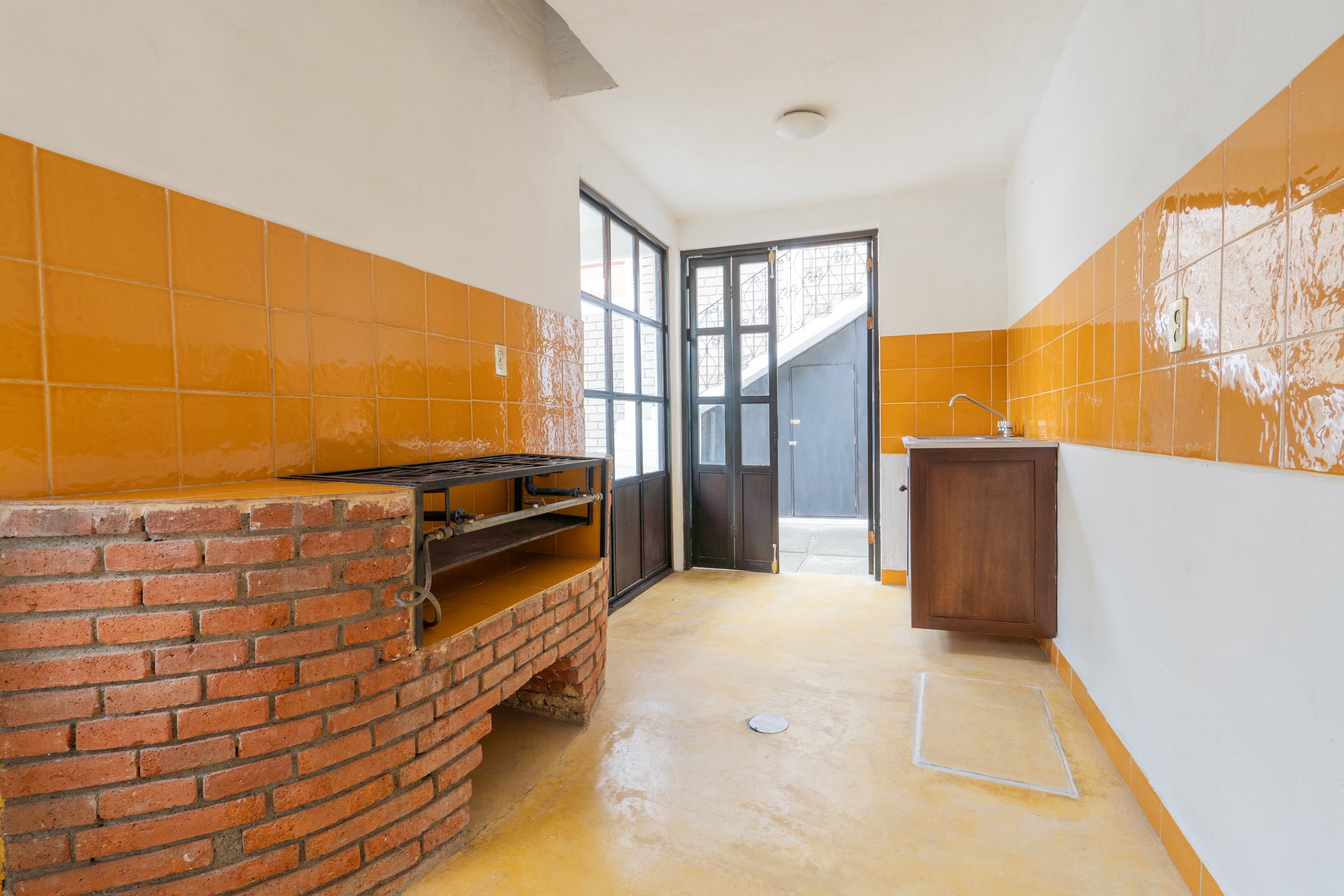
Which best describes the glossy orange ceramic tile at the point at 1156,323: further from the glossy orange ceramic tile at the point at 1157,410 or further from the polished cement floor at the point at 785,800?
the polished cement floor at the point at 785,800

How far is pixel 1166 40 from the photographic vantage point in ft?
5.14

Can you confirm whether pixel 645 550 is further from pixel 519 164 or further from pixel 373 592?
pixel 373 592

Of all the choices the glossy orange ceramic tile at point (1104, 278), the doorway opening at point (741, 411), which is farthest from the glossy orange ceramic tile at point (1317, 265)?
the doorway opening at point (741, 411)

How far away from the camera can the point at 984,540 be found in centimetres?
273

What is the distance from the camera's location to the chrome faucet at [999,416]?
330 centimetres

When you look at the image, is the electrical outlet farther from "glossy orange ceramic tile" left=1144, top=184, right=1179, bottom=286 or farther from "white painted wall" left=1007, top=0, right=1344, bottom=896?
"white painted wall" left=1007, top=0, right=1344, bottom=896

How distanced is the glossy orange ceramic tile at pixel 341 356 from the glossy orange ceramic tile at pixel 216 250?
17cm

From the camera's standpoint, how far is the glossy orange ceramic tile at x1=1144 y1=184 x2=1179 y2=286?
59.3 inches

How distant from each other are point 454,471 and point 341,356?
495 mm

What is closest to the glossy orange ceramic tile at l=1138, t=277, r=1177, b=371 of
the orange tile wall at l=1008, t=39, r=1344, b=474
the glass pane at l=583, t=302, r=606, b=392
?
the orange tile wall at l=1008, t=39, r=1344, b=474

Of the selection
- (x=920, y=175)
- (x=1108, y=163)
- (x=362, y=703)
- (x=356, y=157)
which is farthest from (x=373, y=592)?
(x=920, y=175)

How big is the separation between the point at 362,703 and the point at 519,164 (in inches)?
85.4

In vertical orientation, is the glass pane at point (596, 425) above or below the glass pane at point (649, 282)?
below

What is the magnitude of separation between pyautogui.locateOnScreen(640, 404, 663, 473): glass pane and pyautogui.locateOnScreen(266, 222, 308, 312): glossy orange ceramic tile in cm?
244
